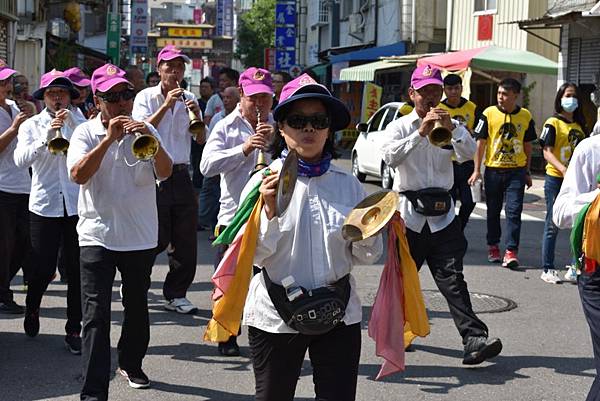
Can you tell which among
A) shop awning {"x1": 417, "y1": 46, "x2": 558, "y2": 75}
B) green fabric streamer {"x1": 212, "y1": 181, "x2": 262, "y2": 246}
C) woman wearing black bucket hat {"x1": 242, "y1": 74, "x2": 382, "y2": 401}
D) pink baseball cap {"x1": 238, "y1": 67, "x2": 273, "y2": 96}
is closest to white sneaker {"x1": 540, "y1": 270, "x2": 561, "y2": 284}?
pink baseball cap {"x1": 238, "y1": 67, "x2": 273, "y2": 96}

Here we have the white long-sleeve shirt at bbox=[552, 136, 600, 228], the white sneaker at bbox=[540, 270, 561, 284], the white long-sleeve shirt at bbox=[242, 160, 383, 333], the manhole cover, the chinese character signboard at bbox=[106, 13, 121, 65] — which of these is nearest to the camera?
the white long-sleeve shirt at bbox=[242, 160, 383, 333]

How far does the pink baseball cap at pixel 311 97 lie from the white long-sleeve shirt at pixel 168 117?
3.57m

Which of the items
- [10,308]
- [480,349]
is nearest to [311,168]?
[480,349]

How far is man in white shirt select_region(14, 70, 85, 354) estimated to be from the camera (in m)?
6.62

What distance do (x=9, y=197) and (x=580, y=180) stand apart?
4867 millimetres

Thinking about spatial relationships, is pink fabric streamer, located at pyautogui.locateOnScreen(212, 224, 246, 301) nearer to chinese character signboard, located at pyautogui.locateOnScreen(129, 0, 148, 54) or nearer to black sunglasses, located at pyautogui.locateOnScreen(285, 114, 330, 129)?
black sunglasses, located at pyautogui.locateOnScreen(285, 114, 330, 129)

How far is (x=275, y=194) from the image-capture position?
366 centimetres

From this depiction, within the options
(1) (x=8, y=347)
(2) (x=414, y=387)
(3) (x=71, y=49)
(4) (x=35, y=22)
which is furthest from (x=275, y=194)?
(3) (x=71, y=49)

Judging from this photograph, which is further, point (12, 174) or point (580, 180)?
point (12, 174)

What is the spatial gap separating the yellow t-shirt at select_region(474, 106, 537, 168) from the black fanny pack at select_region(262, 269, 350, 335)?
22.5ft

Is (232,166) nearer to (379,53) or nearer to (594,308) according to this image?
(594,308)

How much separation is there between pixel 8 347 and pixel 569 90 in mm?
5961

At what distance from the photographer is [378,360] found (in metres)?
6.52

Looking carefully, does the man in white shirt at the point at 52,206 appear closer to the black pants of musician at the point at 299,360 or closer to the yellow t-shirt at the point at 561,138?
the black pants of musician at the point at 299,360
